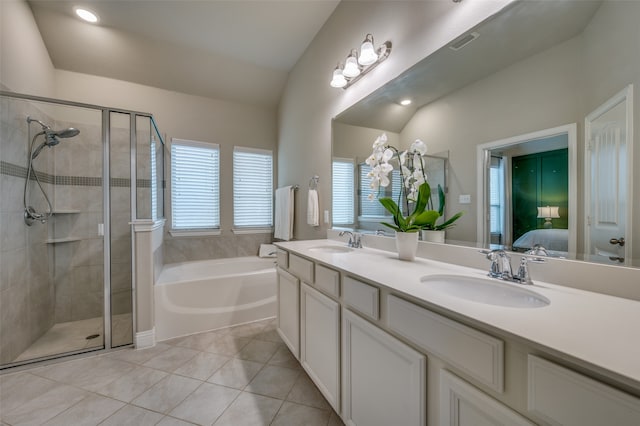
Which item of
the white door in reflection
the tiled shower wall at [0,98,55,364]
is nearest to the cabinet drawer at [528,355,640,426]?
the white door in reflection

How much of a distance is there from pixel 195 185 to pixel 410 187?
9.18 ft

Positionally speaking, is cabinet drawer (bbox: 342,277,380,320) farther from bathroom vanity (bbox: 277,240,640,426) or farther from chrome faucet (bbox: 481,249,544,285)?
chrome faucet (bbox: 481,249,544,285)

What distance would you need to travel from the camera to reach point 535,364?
54cm

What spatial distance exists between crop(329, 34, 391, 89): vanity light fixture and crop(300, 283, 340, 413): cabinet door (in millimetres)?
1615

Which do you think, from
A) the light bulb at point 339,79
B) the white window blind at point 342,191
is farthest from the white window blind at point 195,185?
the light bulb at point 339,79

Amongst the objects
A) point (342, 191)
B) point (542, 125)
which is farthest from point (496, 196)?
point (342, 191)

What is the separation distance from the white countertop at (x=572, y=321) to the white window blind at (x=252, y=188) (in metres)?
2.84

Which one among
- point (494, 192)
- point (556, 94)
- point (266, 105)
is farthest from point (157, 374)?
point (266, 105)

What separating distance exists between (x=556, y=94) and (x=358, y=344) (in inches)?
48.8

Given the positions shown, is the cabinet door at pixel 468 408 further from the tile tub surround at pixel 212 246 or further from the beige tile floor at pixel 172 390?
the tile tub surround at pixel 212 246

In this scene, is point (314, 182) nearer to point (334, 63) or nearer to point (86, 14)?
point (334, 63)

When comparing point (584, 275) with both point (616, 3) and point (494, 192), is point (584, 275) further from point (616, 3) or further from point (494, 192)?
point (616, 3)

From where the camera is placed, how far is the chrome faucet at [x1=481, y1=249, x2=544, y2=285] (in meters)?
0.93

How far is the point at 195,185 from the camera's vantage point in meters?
3.31
